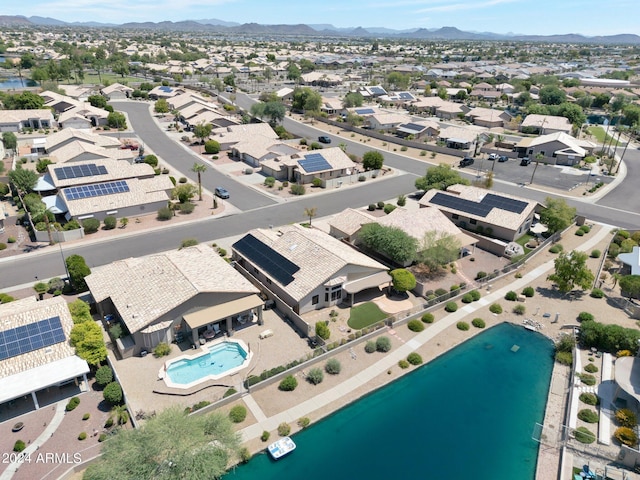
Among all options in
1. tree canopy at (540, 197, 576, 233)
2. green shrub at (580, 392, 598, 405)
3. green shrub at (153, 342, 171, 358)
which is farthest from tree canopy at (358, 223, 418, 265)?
green shrub at (153, 342, 171, 358)

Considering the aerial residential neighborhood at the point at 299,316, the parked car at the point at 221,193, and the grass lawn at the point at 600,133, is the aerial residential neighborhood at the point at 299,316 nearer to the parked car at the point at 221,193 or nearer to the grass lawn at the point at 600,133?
the parked car at the point at 221,193

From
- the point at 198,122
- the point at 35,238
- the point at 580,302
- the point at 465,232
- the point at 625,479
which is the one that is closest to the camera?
the point at 625,479

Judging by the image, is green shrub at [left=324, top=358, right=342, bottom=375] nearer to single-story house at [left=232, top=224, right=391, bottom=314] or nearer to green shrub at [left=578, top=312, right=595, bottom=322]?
single-story house at [left=232, top=224, right=391, bottom=314]

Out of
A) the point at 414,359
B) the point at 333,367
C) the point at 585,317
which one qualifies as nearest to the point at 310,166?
the point at 414,359

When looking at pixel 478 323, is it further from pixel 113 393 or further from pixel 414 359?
pixel 113 393

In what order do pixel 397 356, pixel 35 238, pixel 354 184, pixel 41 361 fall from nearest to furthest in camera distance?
pixel 41 361 → pixel 397 356 → pixel 35 238 → pixel 354 184

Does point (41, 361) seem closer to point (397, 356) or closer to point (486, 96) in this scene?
point (397, 356)

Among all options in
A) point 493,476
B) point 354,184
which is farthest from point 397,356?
point 354,184
